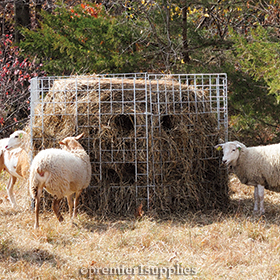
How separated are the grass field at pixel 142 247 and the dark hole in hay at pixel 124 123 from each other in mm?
1649

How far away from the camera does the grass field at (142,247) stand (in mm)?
4293

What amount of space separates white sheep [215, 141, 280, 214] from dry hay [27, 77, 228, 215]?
42 centimetres

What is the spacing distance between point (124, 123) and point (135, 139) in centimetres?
74

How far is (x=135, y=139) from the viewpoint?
21.9ft

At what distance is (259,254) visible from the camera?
15.5 feet

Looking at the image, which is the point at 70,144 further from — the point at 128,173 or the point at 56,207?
the point at 128,173

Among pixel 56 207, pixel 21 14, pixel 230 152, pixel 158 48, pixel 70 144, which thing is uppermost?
pixel 21 14

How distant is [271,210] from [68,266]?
4.13 meters

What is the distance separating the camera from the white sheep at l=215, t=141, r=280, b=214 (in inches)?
266

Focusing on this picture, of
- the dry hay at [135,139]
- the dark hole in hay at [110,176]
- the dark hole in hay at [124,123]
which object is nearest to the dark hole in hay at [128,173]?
the dry hay at [135,139]

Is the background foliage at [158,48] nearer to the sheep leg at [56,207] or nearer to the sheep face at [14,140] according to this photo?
the sheep face at [14,140]

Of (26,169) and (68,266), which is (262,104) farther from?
(68,266)

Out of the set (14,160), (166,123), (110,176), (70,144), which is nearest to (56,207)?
(70,144)

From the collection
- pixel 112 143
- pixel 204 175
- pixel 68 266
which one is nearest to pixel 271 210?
pixel 204 175
